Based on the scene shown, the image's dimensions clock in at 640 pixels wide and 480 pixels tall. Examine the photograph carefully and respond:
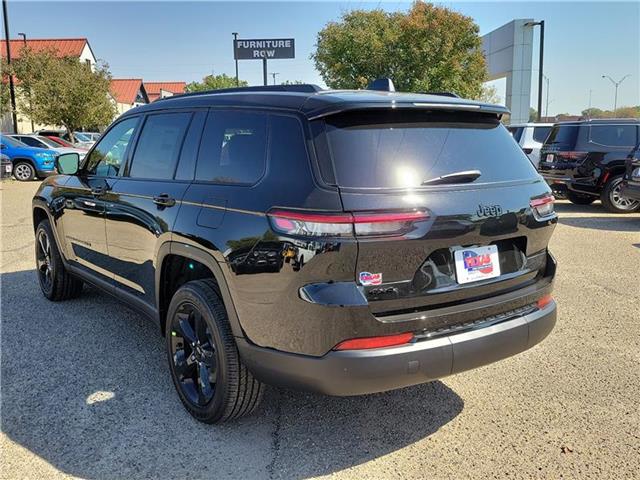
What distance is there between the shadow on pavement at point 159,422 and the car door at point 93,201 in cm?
73

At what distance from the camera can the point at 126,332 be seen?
456 cm

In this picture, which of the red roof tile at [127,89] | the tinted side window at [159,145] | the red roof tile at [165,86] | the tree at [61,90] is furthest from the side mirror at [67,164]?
the red roof tile at [165,86]

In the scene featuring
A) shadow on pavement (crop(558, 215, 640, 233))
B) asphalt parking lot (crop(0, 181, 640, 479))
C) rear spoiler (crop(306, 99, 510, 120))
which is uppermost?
rear spoiler (crop(306, 99, 510, 120))

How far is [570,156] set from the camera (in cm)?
1166

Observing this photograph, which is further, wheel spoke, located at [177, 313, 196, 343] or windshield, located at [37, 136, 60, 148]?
windshield, located at [37, 136, 60, 148]

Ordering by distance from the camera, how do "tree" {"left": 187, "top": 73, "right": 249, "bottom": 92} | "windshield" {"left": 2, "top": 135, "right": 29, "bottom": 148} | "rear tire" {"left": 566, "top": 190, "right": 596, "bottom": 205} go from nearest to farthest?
1. "rear tire" {"left": 566, "top": 190, "right": 596, "bottom": 205}
2. "windshield" {"left": 2, "top": 135, "right": 29, "bottom": 148}
3. "tree" {"left": 187, "top": 73, "right": 249, "bottom": 92}

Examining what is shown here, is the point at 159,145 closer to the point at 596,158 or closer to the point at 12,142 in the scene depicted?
the point at 596,158

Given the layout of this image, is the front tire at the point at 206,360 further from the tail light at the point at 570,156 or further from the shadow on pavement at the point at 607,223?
the tail light at the point at 570,156

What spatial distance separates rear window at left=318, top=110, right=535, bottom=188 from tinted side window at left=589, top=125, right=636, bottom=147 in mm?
9705

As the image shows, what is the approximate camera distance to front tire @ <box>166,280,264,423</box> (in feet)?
9.48

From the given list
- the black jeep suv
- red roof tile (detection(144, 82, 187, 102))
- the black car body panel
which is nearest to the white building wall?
the black car body panel

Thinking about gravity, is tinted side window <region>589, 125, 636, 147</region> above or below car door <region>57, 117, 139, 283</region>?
above

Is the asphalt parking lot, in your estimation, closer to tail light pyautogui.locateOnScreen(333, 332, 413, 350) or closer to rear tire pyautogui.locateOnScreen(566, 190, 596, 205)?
tail light pyautogui.locateOnScreen(333, 332, 413, 350)

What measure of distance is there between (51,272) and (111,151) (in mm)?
1666
